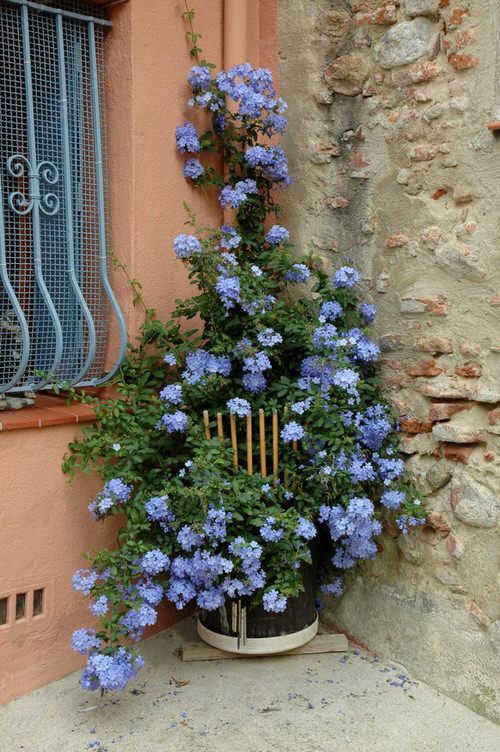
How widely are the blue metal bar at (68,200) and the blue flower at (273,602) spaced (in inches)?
44.2

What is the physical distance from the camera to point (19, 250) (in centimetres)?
300

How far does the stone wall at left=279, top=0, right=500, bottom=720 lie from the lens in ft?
9.27

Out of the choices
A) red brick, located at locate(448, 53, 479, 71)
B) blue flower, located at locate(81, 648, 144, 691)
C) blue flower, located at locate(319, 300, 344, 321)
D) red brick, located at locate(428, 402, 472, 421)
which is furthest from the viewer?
blue flower, located at locate(319, 300, 344, 321)

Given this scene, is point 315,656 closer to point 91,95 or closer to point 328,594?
point 328,594

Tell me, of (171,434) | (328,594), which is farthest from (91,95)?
(328,594)

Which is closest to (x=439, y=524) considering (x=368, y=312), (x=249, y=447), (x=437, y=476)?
(x=437, y=476)

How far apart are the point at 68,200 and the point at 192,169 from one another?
580 millimetres

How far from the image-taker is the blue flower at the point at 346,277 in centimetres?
318

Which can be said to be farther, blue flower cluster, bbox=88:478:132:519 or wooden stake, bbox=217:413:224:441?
wooden stake, bbox=217:413:224:441

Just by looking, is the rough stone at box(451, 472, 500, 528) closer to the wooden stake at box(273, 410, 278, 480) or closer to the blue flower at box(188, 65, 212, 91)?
the wooden stake at box(273, 410, 278, 480)

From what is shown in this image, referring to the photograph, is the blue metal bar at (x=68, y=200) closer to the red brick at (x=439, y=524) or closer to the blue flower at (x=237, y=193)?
the blue flower at (x=237, y=193)

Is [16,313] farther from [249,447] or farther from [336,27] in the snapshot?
[336,27]

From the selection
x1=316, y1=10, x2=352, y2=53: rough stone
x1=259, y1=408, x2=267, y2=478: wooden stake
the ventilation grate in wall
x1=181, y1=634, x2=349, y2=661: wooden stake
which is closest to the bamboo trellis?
x1=259, y1=408, x2=267, y2=478: wooden stake

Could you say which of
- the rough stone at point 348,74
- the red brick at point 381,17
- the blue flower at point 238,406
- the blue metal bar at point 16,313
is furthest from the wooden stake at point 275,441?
the red brick at point 381,17
